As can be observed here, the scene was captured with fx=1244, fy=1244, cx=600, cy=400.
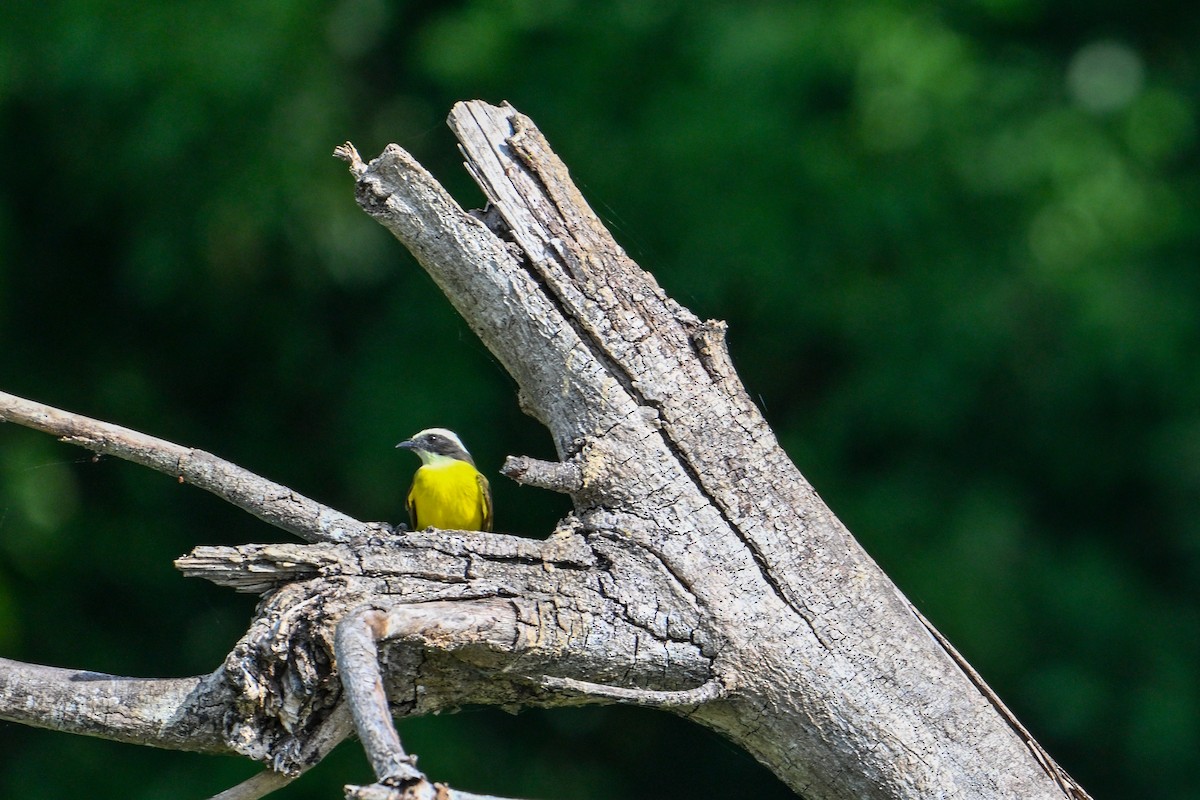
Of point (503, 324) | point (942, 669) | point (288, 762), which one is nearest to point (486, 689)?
point (288, 762)

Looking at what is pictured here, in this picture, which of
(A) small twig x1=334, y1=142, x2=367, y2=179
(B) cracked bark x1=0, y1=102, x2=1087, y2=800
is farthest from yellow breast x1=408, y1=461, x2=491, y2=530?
(A) small twig x1=334, y1=142, x2=367, y2=179

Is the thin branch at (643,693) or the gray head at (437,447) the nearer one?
the thin branch at (643,693)

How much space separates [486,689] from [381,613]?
1.12 feet

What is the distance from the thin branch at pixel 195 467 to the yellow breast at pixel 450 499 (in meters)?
1.74

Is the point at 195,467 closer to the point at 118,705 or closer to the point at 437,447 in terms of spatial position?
the point at 118,705

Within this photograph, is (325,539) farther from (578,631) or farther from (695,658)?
(695,658)

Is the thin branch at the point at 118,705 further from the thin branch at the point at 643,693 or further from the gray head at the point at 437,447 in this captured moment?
the gray head at the point at 437,447

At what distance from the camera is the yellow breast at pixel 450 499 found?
3854 millimetres

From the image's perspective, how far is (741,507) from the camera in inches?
82.7

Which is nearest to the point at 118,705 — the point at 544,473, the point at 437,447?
the point at 544,473

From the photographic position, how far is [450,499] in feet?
12.7

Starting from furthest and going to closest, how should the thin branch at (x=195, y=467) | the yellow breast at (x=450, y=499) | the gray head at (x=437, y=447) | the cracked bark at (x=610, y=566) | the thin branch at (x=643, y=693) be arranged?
1. the gray head at (x=437, y=447)
2. the yellow breast at (x=450, y=499)
3. the thin branch at (x=195, y=467)
4. the cracked bark at (x=610, y=566)
5. the thin branch at (x=643, y=693)

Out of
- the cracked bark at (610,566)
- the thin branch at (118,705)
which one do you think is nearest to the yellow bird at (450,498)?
the cracked bark at (610,566)

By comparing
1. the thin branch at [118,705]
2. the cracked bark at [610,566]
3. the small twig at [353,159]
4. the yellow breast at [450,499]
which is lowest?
the thin branch at [118,705]
